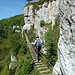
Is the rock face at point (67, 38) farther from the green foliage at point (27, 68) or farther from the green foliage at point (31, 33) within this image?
the green foliage at point (31, 33)

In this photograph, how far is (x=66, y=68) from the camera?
7.65 m

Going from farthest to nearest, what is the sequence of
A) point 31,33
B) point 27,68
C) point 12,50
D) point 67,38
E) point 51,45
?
point 31,33 → point 12,50 → point 51,45 → point 27,68 → point 67,38

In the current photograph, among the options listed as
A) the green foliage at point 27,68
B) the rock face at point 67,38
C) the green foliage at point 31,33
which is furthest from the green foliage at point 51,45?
the green foliage at point 31,33

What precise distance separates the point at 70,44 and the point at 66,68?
3.31 ft

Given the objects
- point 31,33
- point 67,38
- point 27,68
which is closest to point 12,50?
point 31,33

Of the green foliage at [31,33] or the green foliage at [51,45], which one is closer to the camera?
the green foliage at [51,45]

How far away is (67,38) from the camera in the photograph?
7.66 m

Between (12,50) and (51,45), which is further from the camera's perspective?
(12,50)

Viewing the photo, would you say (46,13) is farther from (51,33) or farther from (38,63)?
(38,63)

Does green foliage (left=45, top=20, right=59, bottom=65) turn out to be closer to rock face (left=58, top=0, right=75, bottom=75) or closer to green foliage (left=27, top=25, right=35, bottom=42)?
rock face (left=58, top=0, right=75, bottom=75)

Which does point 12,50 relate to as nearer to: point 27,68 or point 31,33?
point 31,33

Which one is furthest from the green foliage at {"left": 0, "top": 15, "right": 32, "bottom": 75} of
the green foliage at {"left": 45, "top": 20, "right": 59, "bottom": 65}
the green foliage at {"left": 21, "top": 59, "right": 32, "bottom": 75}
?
the green foliage at {"left": 45, "top": 20, "right": 59, "bottom": 65}

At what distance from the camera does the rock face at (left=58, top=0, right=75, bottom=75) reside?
23.6ft

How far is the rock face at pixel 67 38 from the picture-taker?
23.6 feet
